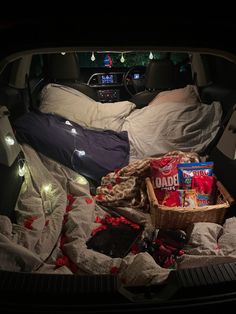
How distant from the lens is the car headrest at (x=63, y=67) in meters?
2.81

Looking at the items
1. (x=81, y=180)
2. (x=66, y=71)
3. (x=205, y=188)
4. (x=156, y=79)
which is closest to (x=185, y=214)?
(x=205, y=188)

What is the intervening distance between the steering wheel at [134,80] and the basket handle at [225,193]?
182 centimetres

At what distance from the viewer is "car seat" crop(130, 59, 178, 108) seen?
281 cm

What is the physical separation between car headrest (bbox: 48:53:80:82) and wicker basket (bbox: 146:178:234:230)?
167 centimetres

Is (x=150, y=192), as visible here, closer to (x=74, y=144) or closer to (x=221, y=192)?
(x=221, y=192)

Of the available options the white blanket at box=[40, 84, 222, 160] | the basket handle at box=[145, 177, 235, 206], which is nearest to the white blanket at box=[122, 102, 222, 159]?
the white blanket at box=[40, 84, 222, 160]

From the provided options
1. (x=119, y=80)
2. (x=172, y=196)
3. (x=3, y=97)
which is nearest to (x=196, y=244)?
(x=172, y=196)

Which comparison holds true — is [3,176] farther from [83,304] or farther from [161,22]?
[161,22]

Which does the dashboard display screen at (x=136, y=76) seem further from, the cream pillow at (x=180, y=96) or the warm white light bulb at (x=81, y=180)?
the warm white light bulb at (x=81, y=180)

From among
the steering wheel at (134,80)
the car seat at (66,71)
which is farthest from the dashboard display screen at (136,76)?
the car seat at (66,71)

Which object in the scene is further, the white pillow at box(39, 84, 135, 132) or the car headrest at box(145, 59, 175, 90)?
the car headrest at box(145, 59, 175, 90)

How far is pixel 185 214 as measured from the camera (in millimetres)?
1641

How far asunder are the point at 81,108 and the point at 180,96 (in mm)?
869

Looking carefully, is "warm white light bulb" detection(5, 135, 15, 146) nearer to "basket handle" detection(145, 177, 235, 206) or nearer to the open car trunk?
the open car trunk
